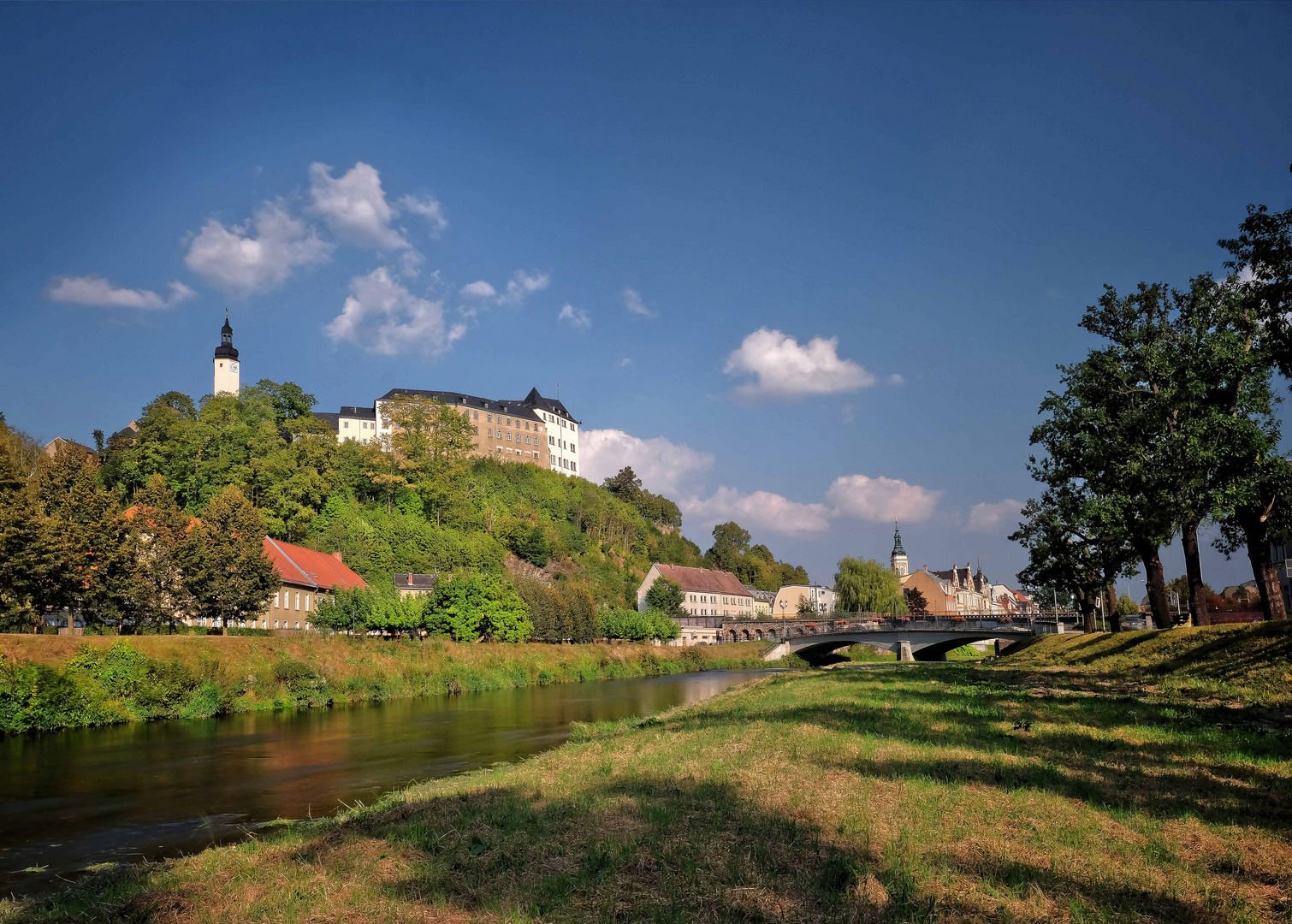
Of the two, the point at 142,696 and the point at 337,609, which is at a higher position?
the point at 337,609

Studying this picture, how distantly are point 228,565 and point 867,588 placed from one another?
88253 millimetres

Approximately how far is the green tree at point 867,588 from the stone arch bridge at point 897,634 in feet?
35.2

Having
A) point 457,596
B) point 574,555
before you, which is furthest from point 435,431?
point 457,596

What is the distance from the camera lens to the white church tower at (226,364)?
468ft

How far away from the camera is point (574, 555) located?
122875 millimetres

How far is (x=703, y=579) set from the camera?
142m

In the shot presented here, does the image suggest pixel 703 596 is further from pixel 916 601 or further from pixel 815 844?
pixel 815 844

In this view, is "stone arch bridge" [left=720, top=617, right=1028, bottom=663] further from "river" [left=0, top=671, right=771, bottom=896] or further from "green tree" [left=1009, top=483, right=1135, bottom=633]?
"river" [left=0, top=671, right=771, bottom=896]

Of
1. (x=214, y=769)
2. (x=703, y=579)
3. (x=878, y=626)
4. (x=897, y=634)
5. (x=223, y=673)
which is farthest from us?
(x=703, y=579)

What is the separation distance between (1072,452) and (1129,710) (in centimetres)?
2048

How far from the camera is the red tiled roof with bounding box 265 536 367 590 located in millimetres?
65812

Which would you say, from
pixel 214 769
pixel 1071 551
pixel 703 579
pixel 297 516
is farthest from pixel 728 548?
pixel 214 769

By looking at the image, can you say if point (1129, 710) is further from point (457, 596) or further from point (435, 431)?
point (435, 431)

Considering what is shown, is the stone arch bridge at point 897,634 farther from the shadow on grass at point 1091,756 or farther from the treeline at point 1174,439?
the shadow on grass at point 1091,756
